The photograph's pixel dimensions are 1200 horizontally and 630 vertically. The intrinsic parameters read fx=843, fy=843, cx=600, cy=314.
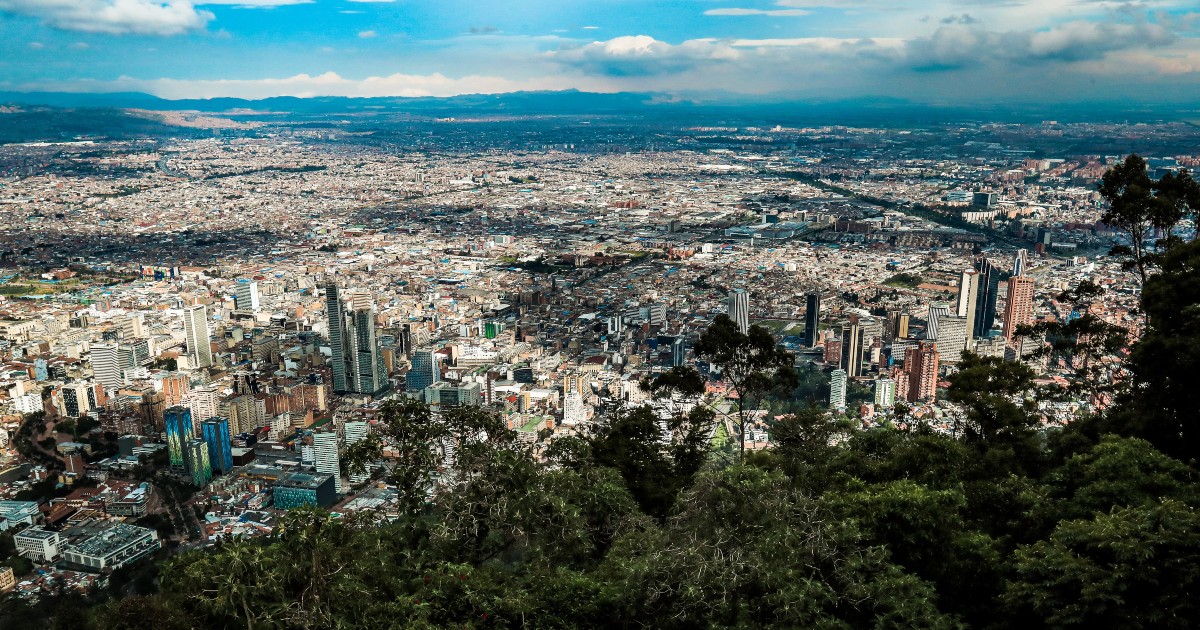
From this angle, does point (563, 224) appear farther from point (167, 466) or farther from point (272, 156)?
point (272, 156)

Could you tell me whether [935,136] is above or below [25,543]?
above

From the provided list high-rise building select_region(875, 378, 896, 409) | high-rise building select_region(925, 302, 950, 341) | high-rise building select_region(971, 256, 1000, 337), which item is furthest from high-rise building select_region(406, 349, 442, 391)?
high-rise building select_region(971, 256, 1000, 337)

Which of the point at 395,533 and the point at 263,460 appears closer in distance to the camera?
the point at 395,533

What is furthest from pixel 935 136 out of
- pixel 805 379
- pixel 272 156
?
pixel 805 379

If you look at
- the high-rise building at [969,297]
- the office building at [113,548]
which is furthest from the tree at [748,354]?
the high-rise building at [969,297]

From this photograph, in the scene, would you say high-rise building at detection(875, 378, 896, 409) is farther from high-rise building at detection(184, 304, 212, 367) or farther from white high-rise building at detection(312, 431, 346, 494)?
high-rise building at detection(184, 304, 212, 367)

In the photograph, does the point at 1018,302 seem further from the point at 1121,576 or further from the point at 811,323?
the point at 1121,576
